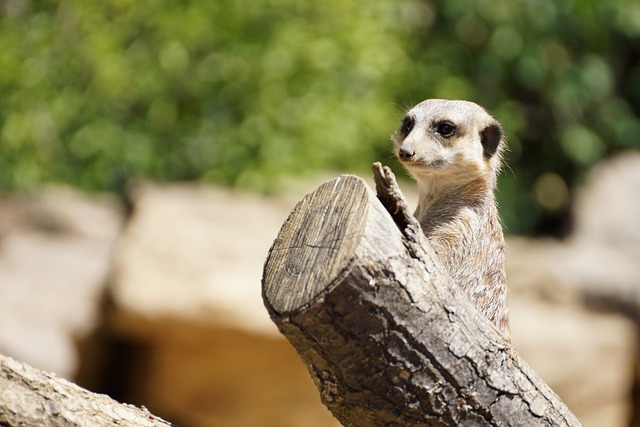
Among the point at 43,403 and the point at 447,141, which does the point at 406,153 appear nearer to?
the point at 447,141

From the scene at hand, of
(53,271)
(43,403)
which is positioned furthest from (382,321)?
(53,271)

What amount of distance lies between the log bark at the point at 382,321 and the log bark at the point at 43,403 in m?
0.53

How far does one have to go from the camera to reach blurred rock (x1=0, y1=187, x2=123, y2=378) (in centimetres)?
654

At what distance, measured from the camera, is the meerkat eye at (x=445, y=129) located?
346cm

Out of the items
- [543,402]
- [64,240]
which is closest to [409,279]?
[543,402]

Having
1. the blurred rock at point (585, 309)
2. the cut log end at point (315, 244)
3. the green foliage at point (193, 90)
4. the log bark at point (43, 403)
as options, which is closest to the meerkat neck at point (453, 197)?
the cut log end at point (315, 244)

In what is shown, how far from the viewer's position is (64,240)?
23.8 ft

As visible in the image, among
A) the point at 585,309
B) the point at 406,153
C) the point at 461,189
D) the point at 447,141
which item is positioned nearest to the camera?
the point at 406,153

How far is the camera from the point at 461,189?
3580mm

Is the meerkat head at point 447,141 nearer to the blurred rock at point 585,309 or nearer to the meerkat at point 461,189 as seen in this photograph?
the meerkat at point 461,189

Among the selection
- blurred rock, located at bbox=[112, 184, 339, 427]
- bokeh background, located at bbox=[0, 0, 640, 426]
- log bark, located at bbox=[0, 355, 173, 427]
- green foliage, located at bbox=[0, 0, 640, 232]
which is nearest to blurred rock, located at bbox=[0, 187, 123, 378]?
bokeh background, located at bbox=[0, 0, 640, 426]

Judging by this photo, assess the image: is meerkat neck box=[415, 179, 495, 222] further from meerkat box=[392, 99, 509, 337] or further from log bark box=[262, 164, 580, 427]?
log bark box=[262, 164, 580, 427]

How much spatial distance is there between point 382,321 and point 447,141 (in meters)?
1.34

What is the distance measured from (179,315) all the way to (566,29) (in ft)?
14.4
